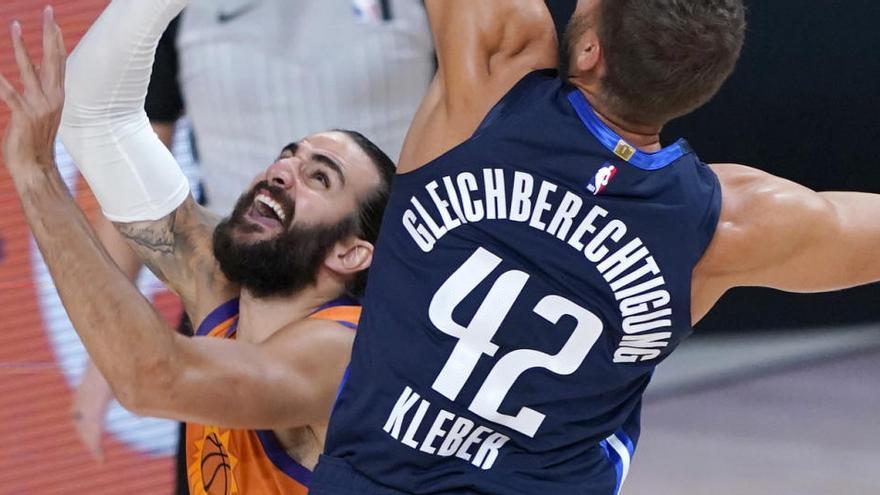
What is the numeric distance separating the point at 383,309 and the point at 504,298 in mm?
179

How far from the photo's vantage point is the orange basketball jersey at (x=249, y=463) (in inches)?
86.5

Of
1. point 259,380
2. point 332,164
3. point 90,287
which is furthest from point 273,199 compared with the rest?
point 90,287

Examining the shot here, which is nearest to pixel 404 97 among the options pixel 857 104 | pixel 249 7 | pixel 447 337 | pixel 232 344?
pixel 249 7

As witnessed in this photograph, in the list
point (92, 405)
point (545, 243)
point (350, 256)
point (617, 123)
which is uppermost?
point (617, 123)

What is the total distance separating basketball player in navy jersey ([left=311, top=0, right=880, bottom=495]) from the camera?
5.67ft

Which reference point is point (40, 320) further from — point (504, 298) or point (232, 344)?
point (504, 298)

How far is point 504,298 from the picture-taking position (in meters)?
1.77

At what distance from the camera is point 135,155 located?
2301 mm

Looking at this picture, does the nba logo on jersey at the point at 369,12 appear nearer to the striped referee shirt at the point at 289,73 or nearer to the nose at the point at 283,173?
the striped referee shirt at the point at 289,73

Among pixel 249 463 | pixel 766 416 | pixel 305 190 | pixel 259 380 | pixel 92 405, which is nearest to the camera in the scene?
pixel 259 380

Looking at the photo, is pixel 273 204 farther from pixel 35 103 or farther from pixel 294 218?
pixel 35 103

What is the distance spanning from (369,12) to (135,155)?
767mm

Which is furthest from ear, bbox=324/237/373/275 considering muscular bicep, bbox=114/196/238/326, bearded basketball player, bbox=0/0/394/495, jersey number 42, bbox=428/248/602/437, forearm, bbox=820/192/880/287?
forearm, bbox=820/192/880/287

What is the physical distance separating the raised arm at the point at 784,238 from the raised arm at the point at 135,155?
908mm
